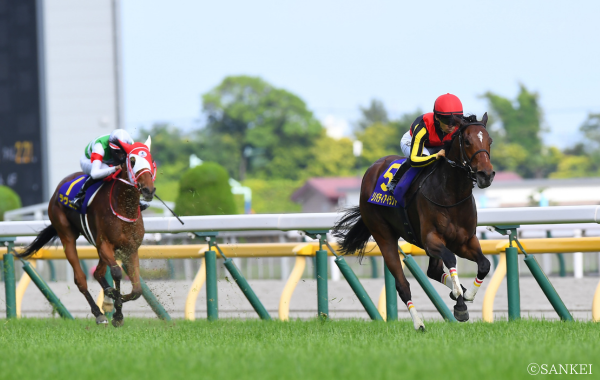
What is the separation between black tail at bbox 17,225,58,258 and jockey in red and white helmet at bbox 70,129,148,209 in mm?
710

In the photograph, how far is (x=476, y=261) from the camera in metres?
5.47

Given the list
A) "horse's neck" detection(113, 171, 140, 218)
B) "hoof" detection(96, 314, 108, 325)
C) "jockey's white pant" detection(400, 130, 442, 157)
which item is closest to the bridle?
"jockey's white pant" detection(400, 130, 442, 157)

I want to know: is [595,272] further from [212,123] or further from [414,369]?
[212,123]

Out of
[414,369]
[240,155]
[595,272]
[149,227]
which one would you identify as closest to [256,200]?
[240,155]

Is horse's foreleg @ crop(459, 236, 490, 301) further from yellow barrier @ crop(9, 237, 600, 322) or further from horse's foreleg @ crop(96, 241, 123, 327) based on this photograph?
horse's foreleg @ crop(96, 241, 123, 327)

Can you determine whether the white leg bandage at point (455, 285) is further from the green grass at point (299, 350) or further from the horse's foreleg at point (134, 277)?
the horse's foreleg at point (134, 277)

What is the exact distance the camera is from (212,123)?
6950 cm

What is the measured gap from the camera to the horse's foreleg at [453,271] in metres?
5.19

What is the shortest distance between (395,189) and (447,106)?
678 mm

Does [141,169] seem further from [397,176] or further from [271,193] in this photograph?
[271,193]

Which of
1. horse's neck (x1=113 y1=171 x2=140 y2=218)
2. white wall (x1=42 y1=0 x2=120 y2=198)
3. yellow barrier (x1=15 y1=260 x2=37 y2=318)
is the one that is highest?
→ white wall (x1=42 y1=0 x2=120 y2=198)

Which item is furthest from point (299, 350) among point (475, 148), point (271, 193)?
point (271, 193)

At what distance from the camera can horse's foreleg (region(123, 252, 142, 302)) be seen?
646 cm

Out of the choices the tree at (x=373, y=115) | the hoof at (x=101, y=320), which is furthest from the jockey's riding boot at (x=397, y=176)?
the tree at (x=373, y=115)
